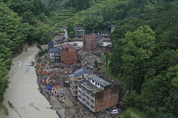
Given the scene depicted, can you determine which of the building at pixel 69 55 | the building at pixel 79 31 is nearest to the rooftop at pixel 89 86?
the building at pixel 69 55

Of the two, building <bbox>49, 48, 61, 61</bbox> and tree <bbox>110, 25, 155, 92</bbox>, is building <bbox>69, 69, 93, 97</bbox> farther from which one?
building <bbox>49, 48, 61, 61</bbox>

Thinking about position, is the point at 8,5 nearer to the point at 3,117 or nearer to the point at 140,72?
the point at 3,117

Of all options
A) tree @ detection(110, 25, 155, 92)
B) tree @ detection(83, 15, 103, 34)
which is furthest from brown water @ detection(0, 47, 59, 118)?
tree @ detection(83, 15, 103, 34)

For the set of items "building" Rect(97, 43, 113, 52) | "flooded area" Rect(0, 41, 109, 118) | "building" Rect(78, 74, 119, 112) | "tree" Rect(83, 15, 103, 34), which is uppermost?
"tree" Rect(83, 15, 103, 34)

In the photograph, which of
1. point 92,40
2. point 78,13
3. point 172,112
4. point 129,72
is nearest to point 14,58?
point 92,40

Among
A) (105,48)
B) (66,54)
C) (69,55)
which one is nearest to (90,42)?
(105,48)

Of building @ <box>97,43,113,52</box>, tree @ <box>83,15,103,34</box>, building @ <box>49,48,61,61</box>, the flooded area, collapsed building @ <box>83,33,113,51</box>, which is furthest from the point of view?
tree @ <box>83,15,103,34</box>
